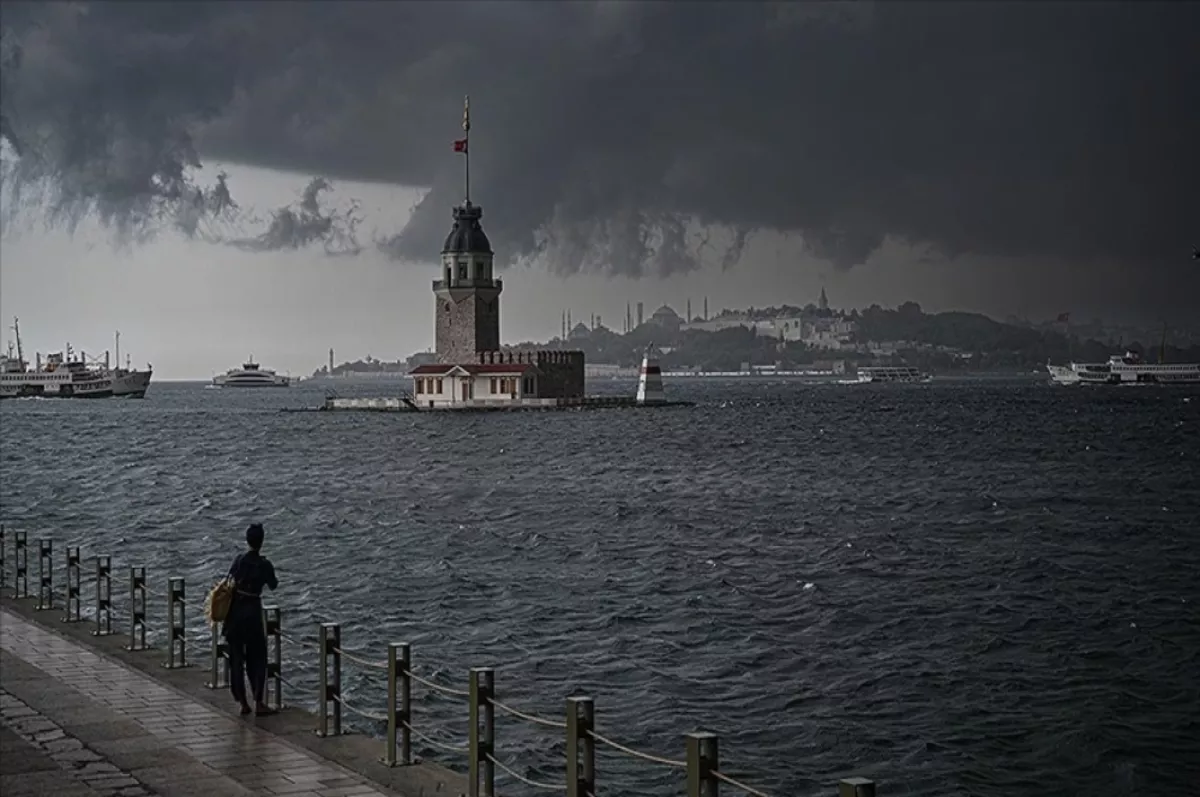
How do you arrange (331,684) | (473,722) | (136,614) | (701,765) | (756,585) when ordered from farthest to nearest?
(756,585) < (136,614) < (331,684) < (473,722) < (701,765)

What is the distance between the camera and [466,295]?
130000 millimetres

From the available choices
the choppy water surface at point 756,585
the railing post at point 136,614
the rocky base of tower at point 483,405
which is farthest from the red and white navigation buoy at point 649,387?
the railing post at point 136,614

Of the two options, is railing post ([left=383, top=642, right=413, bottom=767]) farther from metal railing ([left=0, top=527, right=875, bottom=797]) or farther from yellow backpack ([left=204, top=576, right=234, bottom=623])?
yellow backpack ([left=204, top=576, right=234, bottom=623])

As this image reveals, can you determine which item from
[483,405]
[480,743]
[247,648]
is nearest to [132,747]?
[247,648]

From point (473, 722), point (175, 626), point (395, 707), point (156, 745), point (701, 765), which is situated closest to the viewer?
point (701, 765)

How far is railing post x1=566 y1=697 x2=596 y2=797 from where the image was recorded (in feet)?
30.0

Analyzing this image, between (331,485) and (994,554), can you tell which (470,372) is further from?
(994,554)

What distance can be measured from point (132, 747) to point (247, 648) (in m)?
1.60

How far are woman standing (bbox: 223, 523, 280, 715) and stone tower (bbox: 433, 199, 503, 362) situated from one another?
11706cm

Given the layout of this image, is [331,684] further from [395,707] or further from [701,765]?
[701,765]

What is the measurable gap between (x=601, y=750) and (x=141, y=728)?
6402 millimetres

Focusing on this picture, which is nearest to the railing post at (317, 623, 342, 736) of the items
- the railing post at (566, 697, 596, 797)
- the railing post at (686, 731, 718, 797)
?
the railing post at (566, 697, 596, 797)

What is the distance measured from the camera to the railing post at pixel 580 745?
915cm

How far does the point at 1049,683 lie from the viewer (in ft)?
71.3
